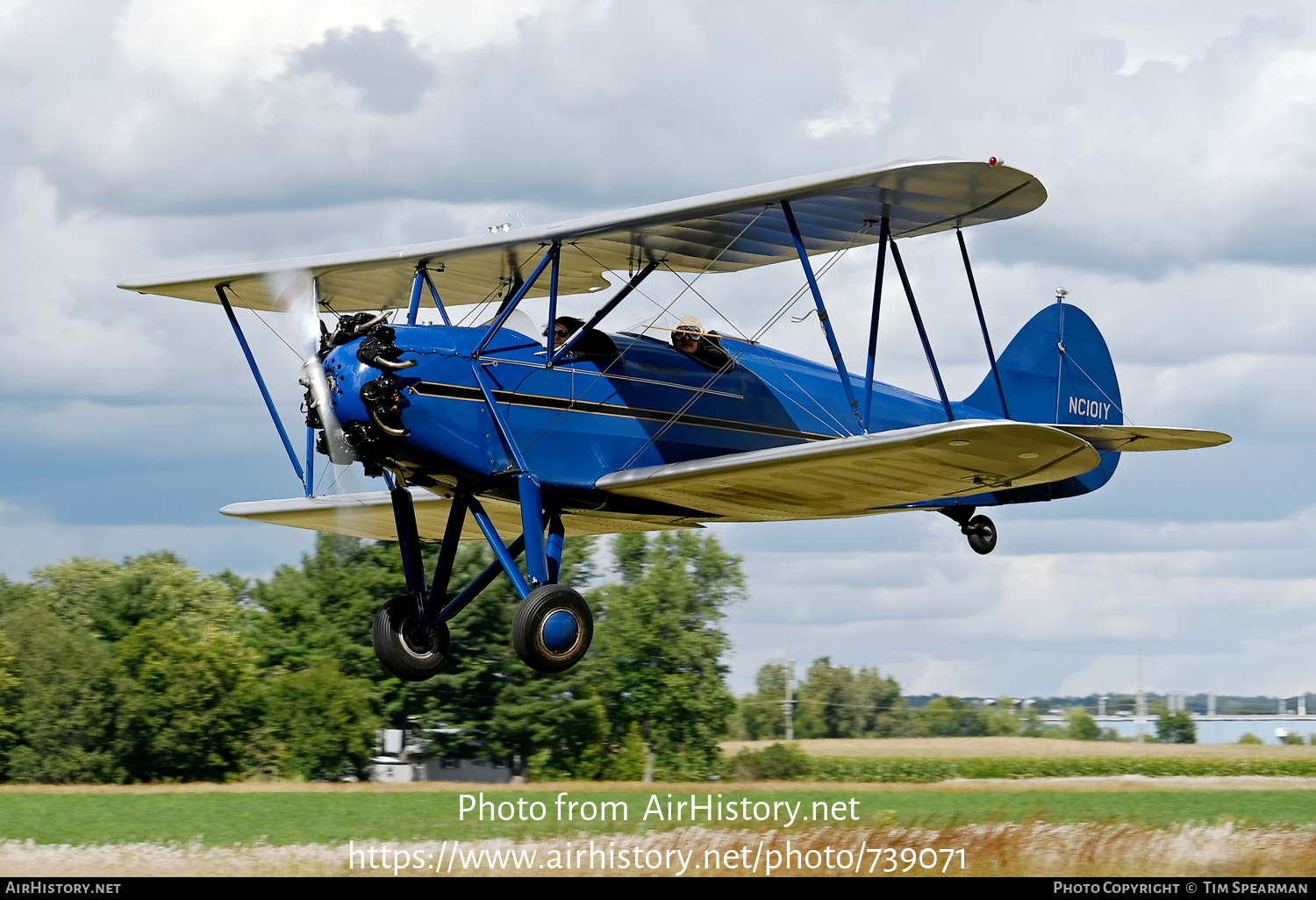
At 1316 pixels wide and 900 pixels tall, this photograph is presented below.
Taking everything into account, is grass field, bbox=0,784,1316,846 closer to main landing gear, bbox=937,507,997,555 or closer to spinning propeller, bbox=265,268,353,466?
main landing gear, bbox=937,507,997,555

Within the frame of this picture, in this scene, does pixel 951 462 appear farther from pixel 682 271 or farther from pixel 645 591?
pixel 645 591

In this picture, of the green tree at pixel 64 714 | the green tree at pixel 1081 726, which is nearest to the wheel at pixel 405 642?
the green tree at pixel 64 714

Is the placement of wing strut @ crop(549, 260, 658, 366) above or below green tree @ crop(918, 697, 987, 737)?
above

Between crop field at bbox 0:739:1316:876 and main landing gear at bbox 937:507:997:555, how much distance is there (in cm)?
350

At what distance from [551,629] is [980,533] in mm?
6056

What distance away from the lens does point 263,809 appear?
2616 cm

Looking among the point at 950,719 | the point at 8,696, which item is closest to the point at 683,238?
the point at 8,696

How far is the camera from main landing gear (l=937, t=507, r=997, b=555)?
15516mm

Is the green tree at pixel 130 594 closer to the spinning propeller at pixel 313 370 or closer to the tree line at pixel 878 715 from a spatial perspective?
the tree line at pixel 878 715

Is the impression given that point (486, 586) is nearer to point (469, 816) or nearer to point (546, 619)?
point (546, 619)

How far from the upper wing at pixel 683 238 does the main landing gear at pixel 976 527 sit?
11.8 ft

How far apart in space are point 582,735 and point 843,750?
7.71 m

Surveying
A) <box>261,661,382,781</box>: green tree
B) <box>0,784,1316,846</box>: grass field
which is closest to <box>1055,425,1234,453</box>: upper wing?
<box>0,784,1316,846</box>: grass field
